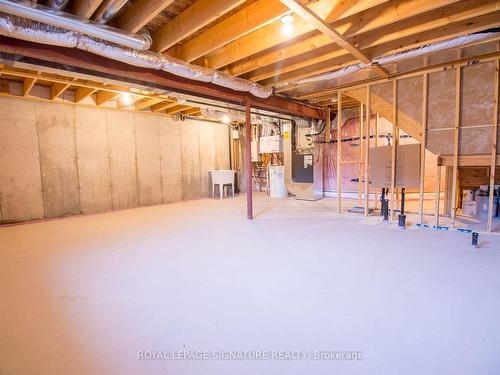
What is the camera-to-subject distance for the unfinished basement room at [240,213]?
1.46 metres

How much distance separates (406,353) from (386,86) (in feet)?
13.0

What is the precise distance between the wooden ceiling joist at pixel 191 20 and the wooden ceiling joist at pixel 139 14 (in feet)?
1.00

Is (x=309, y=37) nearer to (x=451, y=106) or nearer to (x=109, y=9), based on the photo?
(x=109, y=9)

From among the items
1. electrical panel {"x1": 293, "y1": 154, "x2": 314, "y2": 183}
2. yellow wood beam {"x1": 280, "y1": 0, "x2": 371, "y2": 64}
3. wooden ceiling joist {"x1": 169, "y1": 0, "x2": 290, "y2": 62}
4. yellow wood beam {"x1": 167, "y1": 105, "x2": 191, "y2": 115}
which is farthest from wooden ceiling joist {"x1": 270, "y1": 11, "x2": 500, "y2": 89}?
electrical panel {"x1": 293, "y1": 154, "x2": 314, "y2": 183}

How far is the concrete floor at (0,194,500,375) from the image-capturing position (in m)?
1.34

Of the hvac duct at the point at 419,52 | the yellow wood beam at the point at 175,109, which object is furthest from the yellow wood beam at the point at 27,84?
the hvac duct at the point at 419,52

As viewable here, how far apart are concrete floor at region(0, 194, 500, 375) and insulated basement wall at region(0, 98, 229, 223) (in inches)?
63.4

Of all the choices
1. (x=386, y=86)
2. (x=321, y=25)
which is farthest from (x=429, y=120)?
(x=321, y=25)

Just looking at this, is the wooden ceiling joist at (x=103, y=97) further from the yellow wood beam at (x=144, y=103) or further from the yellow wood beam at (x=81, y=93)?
the yellow wood beam at (x=144, y=103)

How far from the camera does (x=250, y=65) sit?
3529 mm

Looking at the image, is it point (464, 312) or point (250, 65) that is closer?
point (464, 312)

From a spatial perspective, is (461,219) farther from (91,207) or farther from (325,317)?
(91,207)

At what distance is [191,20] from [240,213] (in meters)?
3.40

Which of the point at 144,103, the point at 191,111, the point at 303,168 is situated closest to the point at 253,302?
the point at 144,103
